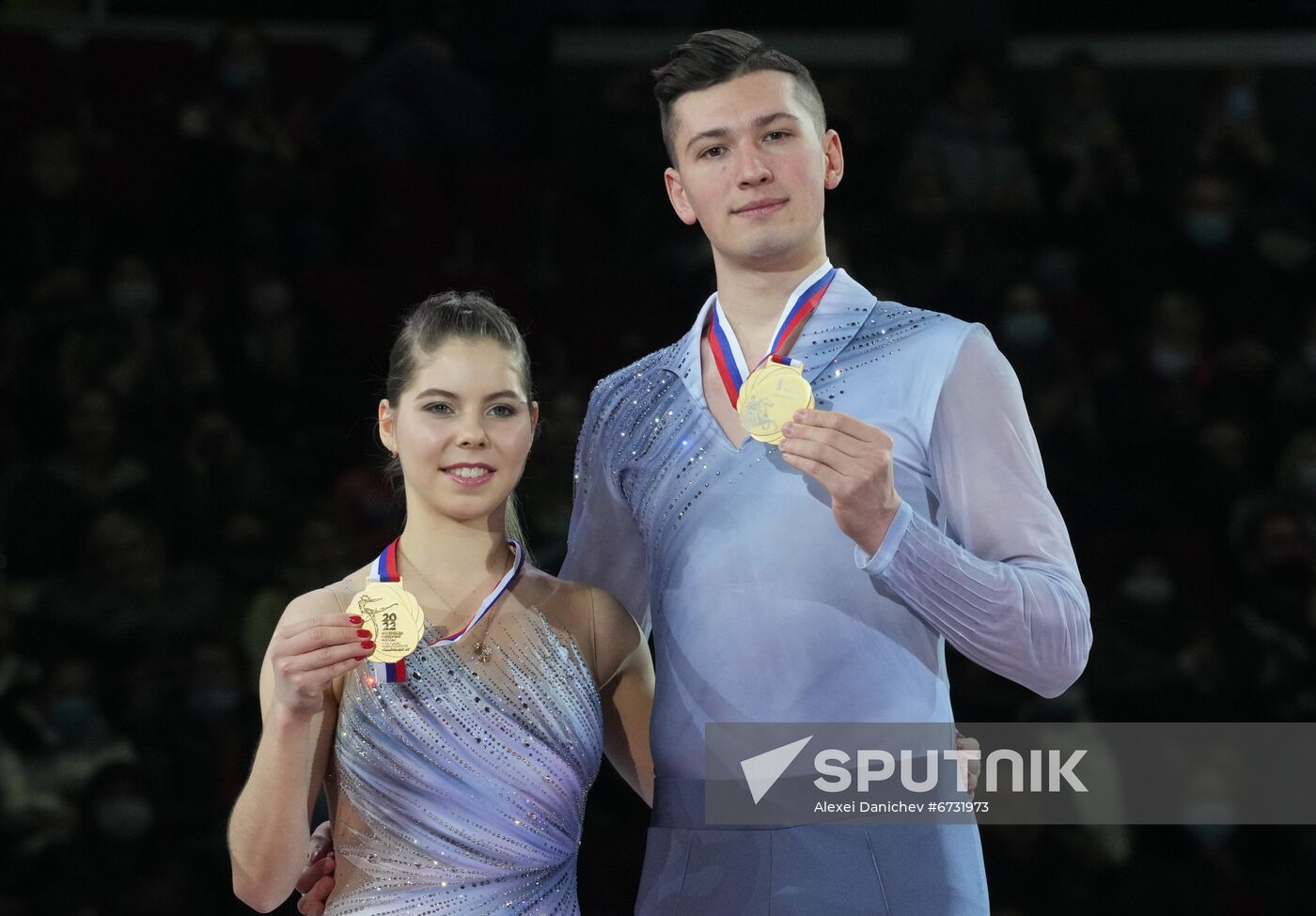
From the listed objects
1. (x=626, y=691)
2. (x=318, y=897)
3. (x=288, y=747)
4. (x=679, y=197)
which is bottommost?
(x=318, y=897)

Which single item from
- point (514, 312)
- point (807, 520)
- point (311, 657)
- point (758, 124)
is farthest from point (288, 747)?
point (514, 312)

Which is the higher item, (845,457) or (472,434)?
(472,434)

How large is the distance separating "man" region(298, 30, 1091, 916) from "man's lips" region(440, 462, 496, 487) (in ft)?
0.82

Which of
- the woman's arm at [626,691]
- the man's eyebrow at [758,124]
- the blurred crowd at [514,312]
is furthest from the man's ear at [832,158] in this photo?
the blurred crowd at [514,312]

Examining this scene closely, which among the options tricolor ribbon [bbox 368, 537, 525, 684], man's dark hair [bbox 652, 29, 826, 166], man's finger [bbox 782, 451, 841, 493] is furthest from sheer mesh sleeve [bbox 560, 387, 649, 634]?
man's finger [bbox 782, 451, 841, 493]

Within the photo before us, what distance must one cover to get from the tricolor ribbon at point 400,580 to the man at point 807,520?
19 centimetres

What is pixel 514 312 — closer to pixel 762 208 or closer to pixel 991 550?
pixel 762 208

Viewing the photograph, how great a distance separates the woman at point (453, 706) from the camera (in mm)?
2426

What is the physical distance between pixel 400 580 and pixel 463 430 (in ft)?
0.86

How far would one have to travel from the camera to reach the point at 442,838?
2.45 m

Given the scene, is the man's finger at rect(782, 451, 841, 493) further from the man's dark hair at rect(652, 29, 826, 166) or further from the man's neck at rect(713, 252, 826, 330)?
the man's dark hair at rect(652, 29, 826, 166)

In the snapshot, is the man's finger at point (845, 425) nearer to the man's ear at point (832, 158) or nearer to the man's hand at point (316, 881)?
the man's ear at point (832, 158)

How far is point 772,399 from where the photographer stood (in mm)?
2268

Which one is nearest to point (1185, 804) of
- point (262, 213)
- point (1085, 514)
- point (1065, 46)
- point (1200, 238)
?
point (1085, 514)
